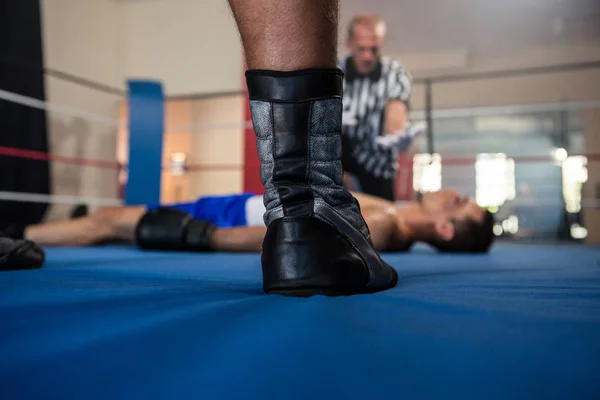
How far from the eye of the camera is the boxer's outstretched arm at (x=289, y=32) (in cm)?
58

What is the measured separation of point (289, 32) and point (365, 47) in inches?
91.1

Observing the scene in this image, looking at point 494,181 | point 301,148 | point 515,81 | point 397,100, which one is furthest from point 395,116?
point 494,181

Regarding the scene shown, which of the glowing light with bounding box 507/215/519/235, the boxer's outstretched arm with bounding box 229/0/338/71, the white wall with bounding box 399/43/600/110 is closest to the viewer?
the boxer's outstretched arm with bounding box 229/0/338/71

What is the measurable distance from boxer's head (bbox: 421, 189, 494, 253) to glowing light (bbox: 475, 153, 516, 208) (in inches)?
330

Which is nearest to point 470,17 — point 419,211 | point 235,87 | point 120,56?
point 235,87

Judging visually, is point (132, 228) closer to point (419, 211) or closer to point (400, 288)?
point (419, 211)

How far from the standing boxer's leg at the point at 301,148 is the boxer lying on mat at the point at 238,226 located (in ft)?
3.19

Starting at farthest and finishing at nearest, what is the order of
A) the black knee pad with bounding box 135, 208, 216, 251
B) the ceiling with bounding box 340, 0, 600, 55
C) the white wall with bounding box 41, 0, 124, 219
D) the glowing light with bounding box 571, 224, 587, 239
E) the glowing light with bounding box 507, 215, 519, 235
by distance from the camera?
1. the glowing light with bounding box 507, 215, 519, 235
2. the glowing light with bounding box 571, 224, 587, 239
3. the ceiling with bounding box 340, 0, 600, 55
4. the white wall with bounding box 41, 0, 124, 219
5. the black knee pad with bounding box 135, 208, 216, 251

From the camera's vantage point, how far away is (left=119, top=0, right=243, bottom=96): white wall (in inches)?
189

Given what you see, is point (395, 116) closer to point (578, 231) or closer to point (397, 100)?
point (397, 100)

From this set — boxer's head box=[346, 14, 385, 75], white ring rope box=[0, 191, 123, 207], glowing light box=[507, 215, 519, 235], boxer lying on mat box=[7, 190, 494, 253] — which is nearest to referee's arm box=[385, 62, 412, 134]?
boxer's head box=[346, 14, 385, 75]

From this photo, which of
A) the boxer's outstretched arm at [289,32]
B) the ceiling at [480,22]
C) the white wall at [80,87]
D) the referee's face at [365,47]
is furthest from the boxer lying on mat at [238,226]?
the ceiling at [480,22]

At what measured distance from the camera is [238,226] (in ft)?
5.92

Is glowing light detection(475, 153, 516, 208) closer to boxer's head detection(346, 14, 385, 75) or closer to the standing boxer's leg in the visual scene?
boxer's head detection(346, 14, 385, 75)
